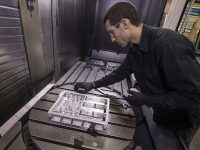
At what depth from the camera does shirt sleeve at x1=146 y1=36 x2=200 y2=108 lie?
47.4 inches

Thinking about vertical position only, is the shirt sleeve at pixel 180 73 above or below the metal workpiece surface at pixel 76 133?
above

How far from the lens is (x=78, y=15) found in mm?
3006

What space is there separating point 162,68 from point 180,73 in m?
0.18

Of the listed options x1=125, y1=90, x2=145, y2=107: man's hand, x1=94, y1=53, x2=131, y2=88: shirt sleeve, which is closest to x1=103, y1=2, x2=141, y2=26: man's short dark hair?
x1=94, y1=53, x2=131, y2=88: shirt sleeve

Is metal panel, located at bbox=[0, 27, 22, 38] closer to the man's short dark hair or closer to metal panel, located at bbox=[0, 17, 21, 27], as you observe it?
metal panel, located at bbox=[0, 17, 21, 27]

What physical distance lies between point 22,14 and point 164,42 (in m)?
1.33

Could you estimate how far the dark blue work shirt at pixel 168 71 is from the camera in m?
1.21

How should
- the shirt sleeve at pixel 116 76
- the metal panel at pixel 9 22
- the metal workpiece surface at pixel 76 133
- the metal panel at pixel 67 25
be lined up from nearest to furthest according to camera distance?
the metal workpiece surface at pixel 76 133, the metal panel at pixel 9 22, the shirt sleeve at pixel 116 76, the metal panel at pixel 67 25

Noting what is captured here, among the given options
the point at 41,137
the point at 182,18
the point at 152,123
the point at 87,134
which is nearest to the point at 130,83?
the point at 152,123

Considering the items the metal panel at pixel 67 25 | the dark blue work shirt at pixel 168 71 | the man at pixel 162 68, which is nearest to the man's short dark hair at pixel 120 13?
the man at pixel 162 68

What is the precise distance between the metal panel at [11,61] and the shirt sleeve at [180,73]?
52.1 inches

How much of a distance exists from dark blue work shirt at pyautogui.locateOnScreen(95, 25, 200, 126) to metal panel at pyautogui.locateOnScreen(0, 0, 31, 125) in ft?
3.84

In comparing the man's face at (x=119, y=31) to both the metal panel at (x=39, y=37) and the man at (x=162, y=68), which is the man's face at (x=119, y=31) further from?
the metal panel at (x=39, y=37)

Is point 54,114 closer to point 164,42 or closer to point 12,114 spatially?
point 12,114
